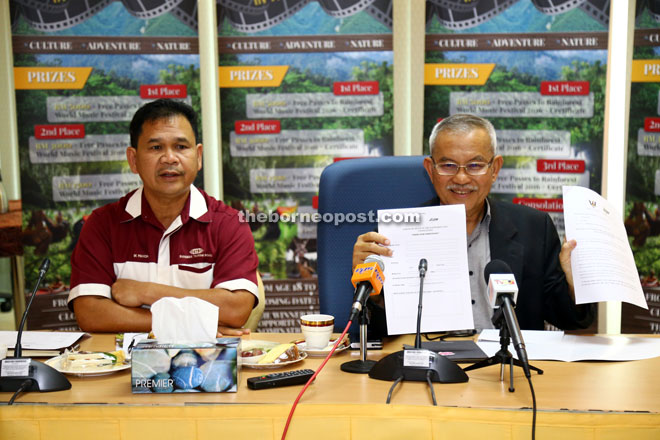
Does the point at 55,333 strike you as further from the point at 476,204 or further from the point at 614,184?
the point at 614,184

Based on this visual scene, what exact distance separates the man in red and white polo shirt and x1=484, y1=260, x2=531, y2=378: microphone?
39.5 inches

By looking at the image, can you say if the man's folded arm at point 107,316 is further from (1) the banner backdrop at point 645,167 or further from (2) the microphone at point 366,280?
(1) the banner backdrop at point 645,167

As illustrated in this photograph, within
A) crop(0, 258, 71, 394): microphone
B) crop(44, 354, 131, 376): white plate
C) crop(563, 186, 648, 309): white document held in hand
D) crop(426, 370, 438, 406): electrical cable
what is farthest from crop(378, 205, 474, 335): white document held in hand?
crop(0, 258, 71, 394): microphone

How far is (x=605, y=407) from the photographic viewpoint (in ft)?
4.01

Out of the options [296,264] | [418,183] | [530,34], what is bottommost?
[296,264]

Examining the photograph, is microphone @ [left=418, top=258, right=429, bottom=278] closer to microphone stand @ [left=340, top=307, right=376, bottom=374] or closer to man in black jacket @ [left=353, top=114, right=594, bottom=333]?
microphone stand @ [left=340, top=307, right=376, bottom=374]

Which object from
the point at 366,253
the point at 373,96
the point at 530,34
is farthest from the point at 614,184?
the point at 366,253

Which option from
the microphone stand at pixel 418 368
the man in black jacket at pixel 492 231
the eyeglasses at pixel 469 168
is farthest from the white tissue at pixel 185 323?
the eyeglasses at pixel 469 168

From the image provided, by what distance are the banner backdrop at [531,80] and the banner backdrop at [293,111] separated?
1.04 ft

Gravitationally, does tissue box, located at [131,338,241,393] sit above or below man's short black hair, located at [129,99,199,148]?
below

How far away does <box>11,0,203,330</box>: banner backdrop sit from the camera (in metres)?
3.41

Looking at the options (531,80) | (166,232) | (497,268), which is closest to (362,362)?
(497,268)

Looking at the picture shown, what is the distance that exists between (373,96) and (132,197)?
1.69 metres

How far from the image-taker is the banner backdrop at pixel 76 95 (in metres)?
3.41
